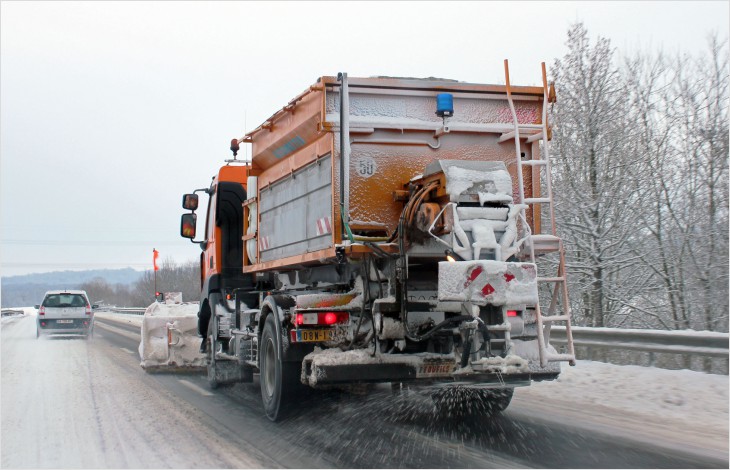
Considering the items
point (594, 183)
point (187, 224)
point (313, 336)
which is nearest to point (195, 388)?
point (187, 224)

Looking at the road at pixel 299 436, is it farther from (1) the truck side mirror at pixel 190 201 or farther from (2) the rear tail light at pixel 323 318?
(1) the truck side mirror at pixel 190 201

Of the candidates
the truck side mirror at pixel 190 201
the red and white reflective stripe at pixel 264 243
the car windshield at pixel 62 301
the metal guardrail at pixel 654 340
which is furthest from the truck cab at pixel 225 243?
the car windshield at pixel 62 301

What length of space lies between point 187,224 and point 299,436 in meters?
5.83

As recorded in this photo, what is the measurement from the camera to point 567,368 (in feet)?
35.2

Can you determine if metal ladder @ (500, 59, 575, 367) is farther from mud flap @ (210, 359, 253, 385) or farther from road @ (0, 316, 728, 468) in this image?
mud flap @ (210, 359, 253, 385)

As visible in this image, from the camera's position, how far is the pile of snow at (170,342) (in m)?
12.4

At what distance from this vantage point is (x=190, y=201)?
1157 centimetres

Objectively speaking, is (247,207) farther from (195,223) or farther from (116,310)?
(116,310)

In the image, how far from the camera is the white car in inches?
970

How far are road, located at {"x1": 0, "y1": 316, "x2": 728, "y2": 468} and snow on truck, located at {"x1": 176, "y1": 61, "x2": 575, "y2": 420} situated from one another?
511mm

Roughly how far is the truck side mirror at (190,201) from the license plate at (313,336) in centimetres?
513

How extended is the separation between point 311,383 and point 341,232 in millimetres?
1391

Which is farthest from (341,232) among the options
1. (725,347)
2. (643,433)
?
(725,347)

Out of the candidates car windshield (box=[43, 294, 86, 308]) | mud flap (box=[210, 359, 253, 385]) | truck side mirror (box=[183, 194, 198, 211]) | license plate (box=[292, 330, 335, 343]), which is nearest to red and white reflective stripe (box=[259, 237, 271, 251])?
mud flap (box=[210, 359, 253, 385])
